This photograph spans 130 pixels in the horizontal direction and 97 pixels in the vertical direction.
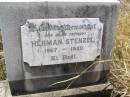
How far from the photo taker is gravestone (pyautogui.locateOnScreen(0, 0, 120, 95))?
5.65ft

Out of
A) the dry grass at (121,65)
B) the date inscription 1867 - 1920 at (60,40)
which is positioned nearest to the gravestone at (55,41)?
the date inscription 1867 - 1920 at (60,40)

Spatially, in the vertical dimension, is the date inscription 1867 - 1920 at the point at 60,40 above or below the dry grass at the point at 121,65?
above

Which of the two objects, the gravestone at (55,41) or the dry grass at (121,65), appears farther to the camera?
the dry grass at (121,65)

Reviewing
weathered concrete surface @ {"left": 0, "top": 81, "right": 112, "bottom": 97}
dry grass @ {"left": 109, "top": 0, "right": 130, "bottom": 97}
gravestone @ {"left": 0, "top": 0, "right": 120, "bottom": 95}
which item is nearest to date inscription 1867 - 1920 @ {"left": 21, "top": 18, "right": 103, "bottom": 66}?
gravestone @ {"left": 0, "top": 0, "right": 120, "bottom": 95}

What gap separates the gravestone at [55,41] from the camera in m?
1.72

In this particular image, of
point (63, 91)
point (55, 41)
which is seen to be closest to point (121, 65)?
point (63, 91)

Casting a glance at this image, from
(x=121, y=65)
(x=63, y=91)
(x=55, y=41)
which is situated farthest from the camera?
(x=121, y=65)

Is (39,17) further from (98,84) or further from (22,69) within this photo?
(98,84)

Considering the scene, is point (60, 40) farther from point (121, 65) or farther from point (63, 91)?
point (121, 65)

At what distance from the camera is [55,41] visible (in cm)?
183

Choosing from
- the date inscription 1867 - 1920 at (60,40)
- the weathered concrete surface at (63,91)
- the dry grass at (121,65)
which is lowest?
the weathered concrete surface at (63,91)

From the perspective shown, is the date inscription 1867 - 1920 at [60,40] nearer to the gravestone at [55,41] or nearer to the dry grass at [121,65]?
the gravestone at [55,41]

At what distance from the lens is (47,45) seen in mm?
1815

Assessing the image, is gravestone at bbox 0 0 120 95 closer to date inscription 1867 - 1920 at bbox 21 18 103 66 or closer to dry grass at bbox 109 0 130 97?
date inscription 1867 - 1920 at bbox 21 18 103 66
